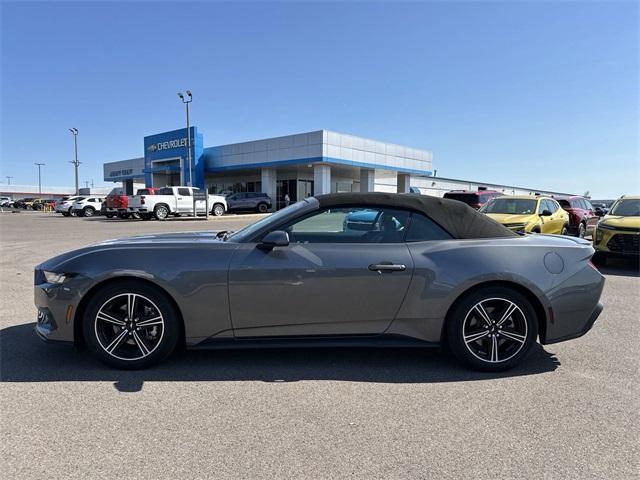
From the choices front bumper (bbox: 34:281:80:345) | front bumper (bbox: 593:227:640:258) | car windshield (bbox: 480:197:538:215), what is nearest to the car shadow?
front bumper (bbox: 34:281:80:345)

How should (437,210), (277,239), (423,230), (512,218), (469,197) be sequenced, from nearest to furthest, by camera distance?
(277,239), (423,230), (437,210), (512,218), (469,197)

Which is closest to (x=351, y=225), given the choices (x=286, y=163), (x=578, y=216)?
(x=578, y=216)

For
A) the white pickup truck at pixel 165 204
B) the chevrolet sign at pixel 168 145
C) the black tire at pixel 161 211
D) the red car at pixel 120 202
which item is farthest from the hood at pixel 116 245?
the chevrolet sign at pixel 168 145

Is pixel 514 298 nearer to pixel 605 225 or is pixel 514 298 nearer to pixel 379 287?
pixel 379 287

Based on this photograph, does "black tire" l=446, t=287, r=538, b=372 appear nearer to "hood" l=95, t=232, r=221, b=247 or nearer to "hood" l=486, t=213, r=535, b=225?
"hood" l=95, t=232, r=221, b=247

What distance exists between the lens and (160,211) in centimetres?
2548

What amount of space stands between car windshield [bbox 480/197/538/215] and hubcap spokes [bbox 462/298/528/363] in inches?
341

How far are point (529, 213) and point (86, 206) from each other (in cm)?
3202

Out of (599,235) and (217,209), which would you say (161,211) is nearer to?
(217,209)

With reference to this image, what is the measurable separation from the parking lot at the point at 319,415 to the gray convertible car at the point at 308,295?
11.6 inches

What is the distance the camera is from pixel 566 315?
3.76 metres

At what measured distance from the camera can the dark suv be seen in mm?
33484

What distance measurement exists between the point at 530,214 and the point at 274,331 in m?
9.85

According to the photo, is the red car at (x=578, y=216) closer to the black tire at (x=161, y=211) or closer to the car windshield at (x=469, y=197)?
the car windshield at (x=469, y=197)
